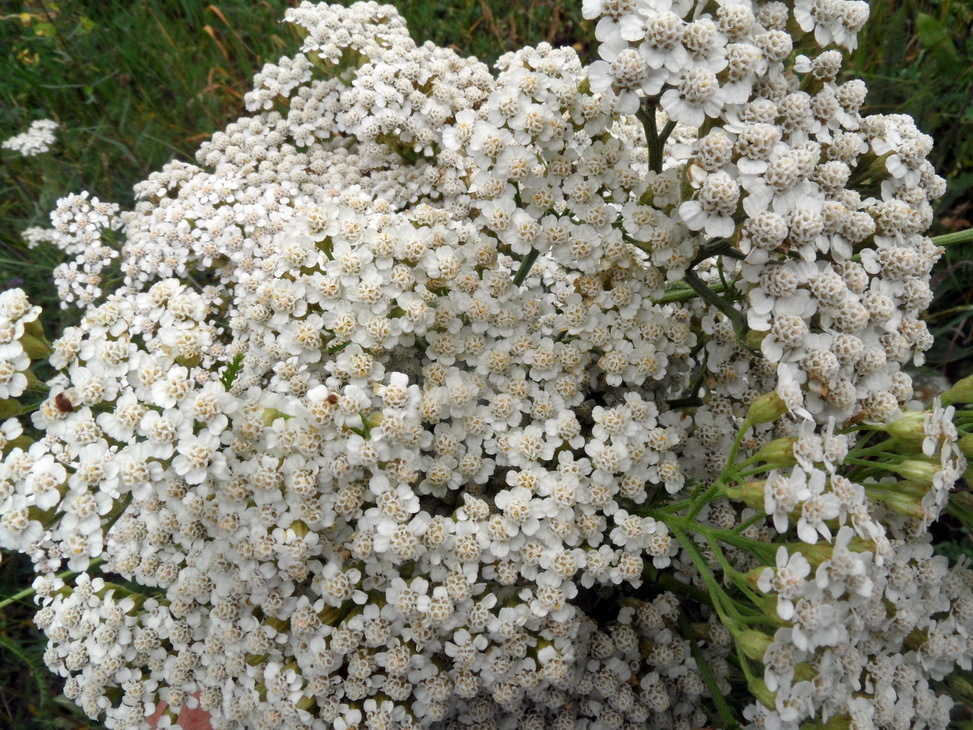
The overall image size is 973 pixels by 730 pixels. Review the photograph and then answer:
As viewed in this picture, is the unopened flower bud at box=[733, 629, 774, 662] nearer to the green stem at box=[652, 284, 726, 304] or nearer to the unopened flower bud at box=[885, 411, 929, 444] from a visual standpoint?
the unopened flower bud at box=[885, 411, 929, 444]

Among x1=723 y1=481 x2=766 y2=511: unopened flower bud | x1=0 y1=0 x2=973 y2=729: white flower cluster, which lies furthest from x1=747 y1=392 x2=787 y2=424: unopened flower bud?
x1=723 y1=481 x2=766 y2=511: unopened flower bud

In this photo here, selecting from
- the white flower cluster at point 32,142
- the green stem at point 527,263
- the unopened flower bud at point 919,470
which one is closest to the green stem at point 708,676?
the unopened flower bud at point 919,470

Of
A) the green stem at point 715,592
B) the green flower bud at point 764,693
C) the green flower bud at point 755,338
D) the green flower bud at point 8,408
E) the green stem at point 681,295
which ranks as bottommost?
the green flower bud at point 764,693

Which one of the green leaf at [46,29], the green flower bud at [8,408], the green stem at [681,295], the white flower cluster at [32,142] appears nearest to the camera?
the green flower bud at [8,408]

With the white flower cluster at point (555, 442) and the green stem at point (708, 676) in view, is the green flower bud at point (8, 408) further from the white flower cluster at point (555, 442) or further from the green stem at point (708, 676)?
the green stem at point (708, 676)

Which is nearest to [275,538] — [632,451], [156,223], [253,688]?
[253,688]

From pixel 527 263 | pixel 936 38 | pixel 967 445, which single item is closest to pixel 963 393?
pixel 967 445

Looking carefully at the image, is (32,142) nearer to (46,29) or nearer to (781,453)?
(46,29)

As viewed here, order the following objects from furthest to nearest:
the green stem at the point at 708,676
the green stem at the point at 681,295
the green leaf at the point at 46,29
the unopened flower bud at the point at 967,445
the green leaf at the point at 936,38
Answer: the green leaf at the point at 46,29, the green leaf at the point at 936,38, the green stem at the point at 681,295, the green stem at the point at 708,676, the unopened flower bud at the point at 967,445
